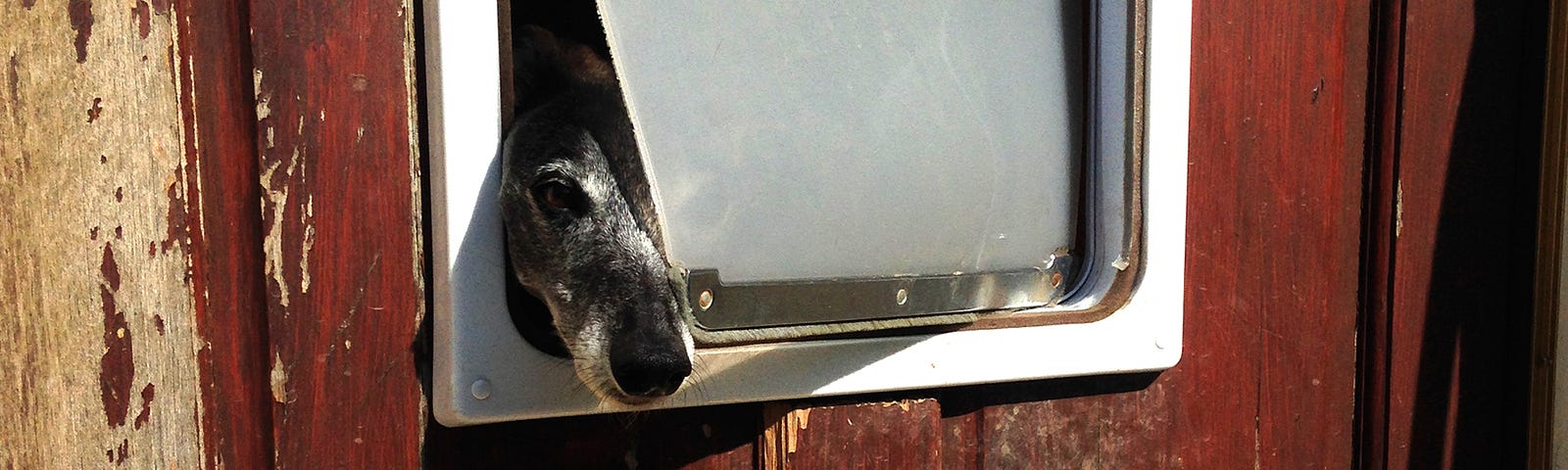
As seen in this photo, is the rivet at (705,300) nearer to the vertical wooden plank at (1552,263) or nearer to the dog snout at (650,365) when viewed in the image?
the dog snout at (650,365)

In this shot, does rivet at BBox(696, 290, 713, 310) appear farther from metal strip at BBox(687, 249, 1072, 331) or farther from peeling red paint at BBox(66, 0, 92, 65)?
peeling red paint at BBox(66, 0, 92, 65)

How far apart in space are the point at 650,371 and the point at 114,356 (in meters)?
0.49

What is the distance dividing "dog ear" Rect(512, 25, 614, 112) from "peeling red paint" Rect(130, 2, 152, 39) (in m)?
0.60

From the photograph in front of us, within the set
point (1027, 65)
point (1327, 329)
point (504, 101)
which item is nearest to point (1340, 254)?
point (1327, 329)

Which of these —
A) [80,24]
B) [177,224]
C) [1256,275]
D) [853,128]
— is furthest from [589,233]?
[1256,275]

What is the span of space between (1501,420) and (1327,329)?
391 mm

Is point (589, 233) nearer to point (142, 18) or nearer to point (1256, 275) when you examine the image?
point (142, 18)

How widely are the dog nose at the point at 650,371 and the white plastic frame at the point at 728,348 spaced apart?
1.4 inches

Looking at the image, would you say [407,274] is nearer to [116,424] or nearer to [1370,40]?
[116,424]

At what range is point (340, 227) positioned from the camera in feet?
3.73

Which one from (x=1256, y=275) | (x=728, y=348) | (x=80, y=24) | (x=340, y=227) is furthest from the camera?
(x=1256, y=275)

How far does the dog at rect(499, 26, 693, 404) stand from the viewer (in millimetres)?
1217

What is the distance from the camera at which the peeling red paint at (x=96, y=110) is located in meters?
1.02

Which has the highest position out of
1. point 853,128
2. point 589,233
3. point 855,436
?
point 853,128
